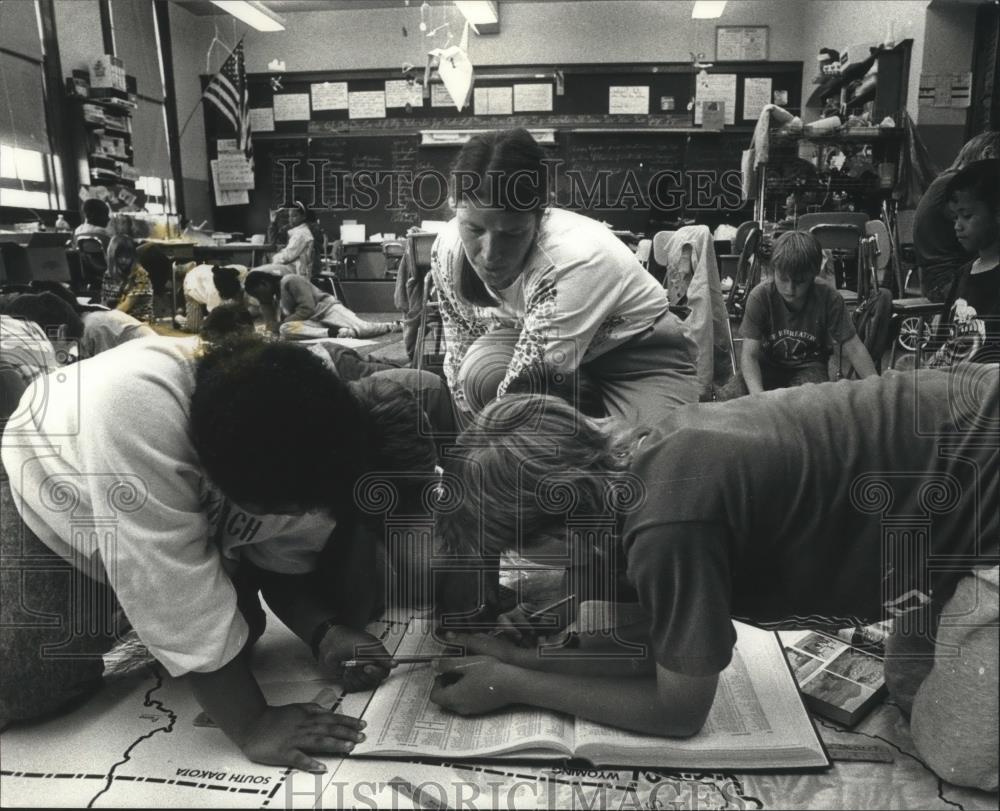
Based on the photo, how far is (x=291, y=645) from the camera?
1.41 m

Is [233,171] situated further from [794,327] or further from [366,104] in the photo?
[794,327]

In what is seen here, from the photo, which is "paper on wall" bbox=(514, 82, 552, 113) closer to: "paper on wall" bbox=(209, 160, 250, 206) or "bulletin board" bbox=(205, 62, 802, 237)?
Answer: "bulletin board" bbox=(205, 62, 802, 237)

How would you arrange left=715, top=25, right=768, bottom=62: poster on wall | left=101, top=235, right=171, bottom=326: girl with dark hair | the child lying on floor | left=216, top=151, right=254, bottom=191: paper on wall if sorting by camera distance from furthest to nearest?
1. left=216, top=151, right=254, bottom=191: paper on wall
2. left=715, top=25, right=768, bottom=62: poster on wall
3. left=101, top=235, right=171, bottom=326: girl with dark hair
4. the child lying on floor

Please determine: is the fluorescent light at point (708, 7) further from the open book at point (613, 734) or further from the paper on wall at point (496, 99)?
the open book at point (613, 734)

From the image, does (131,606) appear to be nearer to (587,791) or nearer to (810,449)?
(587,791)

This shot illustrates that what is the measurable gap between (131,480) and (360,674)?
1.62 feet

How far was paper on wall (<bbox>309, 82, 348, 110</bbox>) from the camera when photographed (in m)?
8.68

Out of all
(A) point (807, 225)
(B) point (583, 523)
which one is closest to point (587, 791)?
(B) point (583, 523)

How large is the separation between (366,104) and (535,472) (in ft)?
27.9

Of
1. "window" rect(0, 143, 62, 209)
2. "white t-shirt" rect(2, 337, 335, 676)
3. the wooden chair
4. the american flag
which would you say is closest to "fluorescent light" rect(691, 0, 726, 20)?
the wooden chair

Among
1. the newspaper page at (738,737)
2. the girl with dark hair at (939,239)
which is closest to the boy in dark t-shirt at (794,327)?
the girl with dark hair at (939,239)

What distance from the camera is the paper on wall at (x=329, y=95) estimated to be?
8.68 m

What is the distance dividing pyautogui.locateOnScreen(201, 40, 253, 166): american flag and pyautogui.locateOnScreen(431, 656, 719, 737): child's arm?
8727 millimetres

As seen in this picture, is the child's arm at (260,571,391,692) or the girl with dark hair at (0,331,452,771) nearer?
the girl with dark hair at (0,331,452,771)
